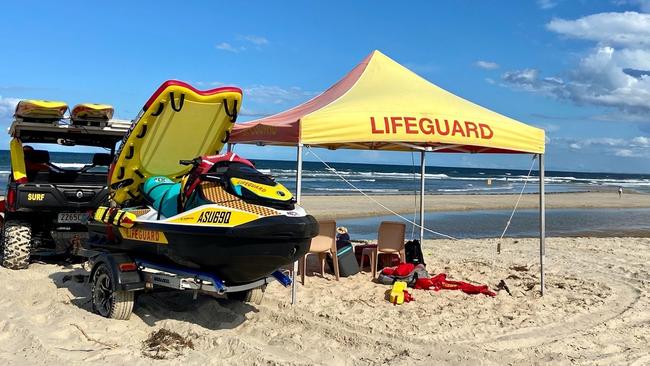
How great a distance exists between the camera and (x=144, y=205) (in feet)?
19.8

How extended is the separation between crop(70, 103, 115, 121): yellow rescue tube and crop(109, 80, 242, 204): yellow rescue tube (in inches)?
77.7

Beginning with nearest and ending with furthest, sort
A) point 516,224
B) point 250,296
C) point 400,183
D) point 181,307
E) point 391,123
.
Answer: point 181,307 → point 250,296 → point 391,123 → point 516,224 → point 400,183

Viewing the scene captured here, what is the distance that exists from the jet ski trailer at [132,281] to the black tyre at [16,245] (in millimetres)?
2773

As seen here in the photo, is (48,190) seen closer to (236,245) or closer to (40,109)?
(40,109)

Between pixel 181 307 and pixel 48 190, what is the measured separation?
10.2ft

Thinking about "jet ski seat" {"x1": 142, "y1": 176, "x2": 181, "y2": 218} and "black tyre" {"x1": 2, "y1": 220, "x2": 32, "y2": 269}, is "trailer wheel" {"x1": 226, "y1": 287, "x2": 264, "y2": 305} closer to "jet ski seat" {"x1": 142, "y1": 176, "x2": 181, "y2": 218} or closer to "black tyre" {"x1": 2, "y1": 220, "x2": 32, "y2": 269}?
"jet ski seat" {"x1": 142, "y1": 176, "x2": 181, "y2": 218}

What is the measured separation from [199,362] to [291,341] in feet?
3.07

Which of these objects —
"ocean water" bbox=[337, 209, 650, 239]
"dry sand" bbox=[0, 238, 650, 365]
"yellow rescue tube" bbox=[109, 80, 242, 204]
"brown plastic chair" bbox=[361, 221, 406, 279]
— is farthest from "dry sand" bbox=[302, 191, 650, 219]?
"yellow rescue tube" bbox=[109, 80, 242, 204]

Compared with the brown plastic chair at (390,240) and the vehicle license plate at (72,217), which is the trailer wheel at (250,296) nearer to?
the brown plastic chair at (390,240)

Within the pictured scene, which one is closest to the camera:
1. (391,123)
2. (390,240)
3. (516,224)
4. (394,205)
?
(391,123)

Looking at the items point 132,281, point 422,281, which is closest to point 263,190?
point 132,281

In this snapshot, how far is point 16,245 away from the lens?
803 cm

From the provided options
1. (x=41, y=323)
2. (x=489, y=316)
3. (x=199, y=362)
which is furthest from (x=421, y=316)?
(x=41, y=323)

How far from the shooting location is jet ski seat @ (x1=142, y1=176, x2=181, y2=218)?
17.8ft
